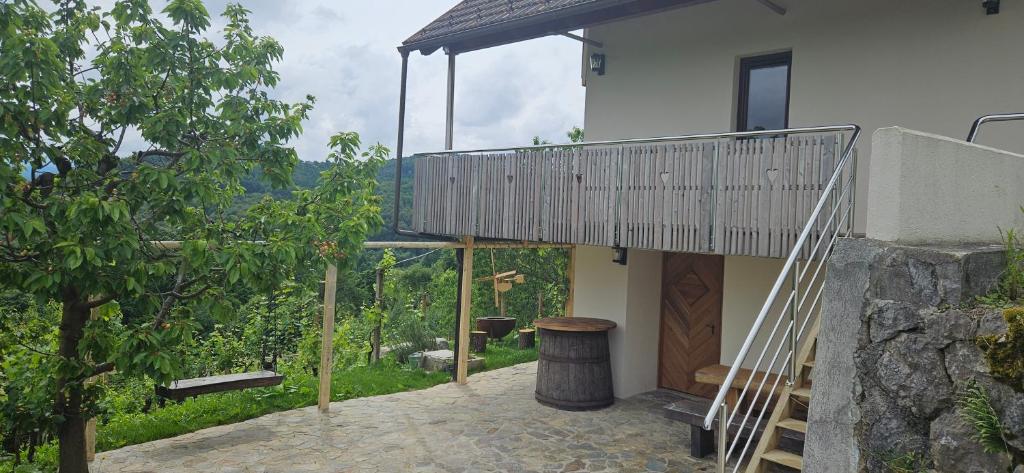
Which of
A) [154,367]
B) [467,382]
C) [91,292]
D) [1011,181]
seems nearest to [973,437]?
[1011,181]

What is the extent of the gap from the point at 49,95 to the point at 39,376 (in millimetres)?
2439

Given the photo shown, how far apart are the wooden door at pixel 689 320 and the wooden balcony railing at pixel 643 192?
9.44 feet

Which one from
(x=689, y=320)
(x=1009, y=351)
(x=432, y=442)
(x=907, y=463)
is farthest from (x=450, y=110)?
(x=1009, y=351)

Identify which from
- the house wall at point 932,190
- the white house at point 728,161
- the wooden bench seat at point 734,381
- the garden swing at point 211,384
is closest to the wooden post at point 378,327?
the white house at point 728,161

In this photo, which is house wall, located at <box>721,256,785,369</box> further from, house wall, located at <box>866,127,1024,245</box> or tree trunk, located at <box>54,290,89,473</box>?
tree trunk, located at <box>54,290,89,473</box>

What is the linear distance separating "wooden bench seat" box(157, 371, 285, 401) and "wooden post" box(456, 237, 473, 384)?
3.27 meters

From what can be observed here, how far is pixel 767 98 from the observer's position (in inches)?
344

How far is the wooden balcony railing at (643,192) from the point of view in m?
6.23

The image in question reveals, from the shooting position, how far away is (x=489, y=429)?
8.52m

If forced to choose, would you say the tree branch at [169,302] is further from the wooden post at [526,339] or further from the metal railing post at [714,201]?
the wooden post at [526,339]

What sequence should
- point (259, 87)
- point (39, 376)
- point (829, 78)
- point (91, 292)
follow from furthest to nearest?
point (829, 78)
point (259, 87)
point (39, 376)
point (91, 292)

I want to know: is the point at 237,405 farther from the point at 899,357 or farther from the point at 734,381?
the point at 899,357

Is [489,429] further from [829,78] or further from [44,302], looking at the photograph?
[829,78]

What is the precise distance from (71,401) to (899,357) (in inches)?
270
